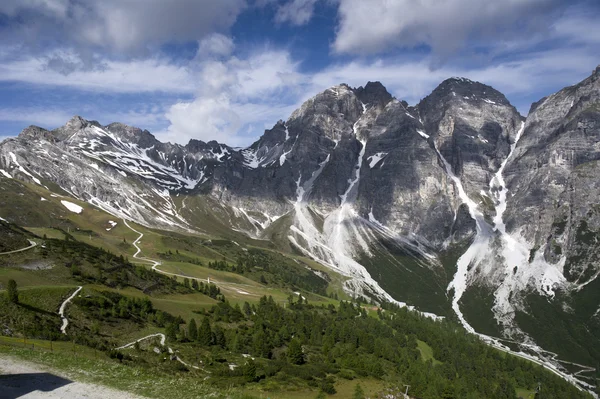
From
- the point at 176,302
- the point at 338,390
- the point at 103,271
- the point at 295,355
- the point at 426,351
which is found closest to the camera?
the point at 338,390

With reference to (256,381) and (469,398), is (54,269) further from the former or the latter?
(469,398)

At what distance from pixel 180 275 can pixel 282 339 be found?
8006cm

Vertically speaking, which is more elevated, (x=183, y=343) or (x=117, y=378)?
(x=117, y=378)

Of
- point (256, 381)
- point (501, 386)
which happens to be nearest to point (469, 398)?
point (501, 386)

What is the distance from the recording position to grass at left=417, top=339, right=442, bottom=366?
149575 millimetres

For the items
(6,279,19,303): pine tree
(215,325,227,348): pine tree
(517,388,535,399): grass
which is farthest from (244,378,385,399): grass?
(517,388,535,399): grass

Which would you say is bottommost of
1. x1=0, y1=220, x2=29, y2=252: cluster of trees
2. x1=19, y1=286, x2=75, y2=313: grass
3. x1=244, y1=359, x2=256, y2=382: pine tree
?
x1=244, y1=359, x2=256, y2=382: pine tree

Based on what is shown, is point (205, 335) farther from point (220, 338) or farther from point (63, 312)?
point (63, 312)

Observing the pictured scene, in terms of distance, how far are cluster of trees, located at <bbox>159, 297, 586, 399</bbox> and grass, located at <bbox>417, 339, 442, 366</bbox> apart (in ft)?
6.41

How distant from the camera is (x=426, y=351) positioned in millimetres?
158125

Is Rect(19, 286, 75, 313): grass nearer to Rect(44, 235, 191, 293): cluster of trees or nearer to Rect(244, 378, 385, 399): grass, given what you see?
Rect(44, 235, 191, 293): cluster of trees

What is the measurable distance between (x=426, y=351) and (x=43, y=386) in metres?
153

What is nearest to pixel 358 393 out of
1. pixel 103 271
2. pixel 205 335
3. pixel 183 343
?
pixel 183 343

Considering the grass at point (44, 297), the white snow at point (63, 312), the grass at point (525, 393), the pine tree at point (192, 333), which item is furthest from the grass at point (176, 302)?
the grass at point (525, 393)
